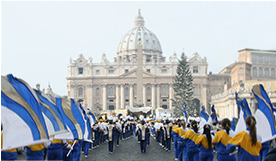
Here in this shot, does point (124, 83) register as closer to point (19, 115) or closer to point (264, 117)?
point (264, 117)

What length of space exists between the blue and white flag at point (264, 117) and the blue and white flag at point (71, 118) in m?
4.13

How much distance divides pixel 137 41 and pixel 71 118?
12034cm

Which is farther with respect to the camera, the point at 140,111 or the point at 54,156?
the point at 140,111

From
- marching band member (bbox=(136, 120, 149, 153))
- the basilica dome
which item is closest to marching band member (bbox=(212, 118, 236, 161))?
marching band member (bbox=(136, 120, 149, 153))

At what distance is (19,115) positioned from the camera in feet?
20.4

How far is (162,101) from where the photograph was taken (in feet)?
349

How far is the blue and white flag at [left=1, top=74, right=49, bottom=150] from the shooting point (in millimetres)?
6020

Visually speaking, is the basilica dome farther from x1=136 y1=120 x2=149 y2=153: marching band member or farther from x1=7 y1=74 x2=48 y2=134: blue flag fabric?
x1=7 y1=74 x2=48 y2=134: blue flag fabric

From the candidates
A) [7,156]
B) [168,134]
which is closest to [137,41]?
[168,134]

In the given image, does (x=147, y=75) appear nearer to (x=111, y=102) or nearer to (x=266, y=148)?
(x=111, y=102)

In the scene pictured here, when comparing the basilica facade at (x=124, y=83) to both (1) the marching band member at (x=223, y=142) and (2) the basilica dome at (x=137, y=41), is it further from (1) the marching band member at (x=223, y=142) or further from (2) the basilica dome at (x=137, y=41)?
(1) the marching band member at (x=223, y=142)

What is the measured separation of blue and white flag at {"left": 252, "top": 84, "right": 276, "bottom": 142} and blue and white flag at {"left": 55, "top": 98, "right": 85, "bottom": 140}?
13.6 feet

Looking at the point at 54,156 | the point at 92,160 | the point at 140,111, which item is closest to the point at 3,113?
the point at 54,156

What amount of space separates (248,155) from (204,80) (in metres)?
99.0
